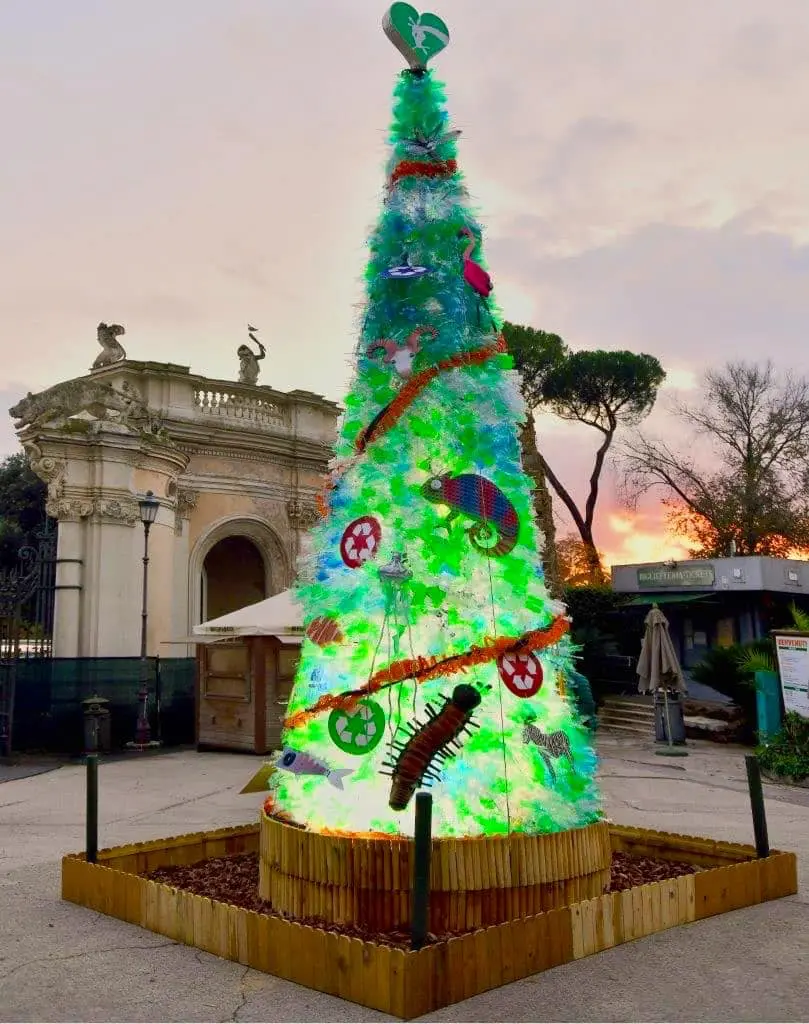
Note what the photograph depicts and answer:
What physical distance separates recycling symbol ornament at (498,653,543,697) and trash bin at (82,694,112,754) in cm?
990

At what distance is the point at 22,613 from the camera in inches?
527

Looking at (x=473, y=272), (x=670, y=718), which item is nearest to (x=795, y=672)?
(x=670, y=718)

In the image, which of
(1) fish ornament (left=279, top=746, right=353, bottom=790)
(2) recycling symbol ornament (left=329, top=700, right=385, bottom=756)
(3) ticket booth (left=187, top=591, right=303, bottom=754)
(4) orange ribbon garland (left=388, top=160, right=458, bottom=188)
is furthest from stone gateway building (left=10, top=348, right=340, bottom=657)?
(2) recycling symbol ornament (left=329, top=700, right=385, bottom=756)

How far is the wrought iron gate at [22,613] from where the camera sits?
12.4m

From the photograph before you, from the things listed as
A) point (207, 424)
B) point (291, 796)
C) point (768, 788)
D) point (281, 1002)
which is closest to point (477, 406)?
point (291, 796)

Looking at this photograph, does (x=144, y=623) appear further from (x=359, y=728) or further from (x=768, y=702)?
(x=359, y=728)

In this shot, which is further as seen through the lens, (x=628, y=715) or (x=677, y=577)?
(x=677, y=577)

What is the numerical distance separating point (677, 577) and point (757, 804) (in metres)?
15.9

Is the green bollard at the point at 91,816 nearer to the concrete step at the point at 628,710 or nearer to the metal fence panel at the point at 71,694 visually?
the metal fence panel at the point at 71,694

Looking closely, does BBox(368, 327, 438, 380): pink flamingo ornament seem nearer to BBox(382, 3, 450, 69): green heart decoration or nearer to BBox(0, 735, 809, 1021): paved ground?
BBox(382, 3, 450, 69): green heart decoration

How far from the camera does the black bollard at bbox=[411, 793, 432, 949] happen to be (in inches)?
128

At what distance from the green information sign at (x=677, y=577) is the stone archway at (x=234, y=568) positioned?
858 cm

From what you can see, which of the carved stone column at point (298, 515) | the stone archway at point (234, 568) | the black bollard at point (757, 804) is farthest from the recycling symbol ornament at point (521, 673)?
the carved stone column at point (298, 515)

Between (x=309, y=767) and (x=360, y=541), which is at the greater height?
(x=360, y=541)
